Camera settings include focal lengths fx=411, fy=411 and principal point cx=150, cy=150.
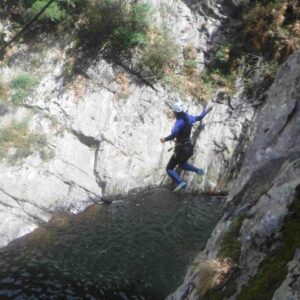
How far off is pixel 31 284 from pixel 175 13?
11.8 meters

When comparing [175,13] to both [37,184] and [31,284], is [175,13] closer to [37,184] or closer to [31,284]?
[37,184]

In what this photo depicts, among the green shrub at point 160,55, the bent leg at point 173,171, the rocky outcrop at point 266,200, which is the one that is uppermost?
the green shrub at point 160,55

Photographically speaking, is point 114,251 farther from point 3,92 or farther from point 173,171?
point 3,92

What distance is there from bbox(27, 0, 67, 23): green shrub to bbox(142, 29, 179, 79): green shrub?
11.9 feet

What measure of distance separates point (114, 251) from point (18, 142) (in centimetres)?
550

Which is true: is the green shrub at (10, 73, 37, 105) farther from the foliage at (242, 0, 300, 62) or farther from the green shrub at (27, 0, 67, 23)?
the foliage at (242, 0, 300, 62)

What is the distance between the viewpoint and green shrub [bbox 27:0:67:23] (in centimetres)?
1502

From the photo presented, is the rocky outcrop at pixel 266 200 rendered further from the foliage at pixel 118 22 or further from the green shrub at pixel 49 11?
the green shrub at pixel 49 11

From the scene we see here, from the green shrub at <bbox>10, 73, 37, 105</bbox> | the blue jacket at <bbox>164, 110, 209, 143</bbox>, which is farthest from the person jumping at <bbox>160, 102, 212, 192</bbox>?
the green shrub at <bbox>10, 73, 37, 105</bbox>

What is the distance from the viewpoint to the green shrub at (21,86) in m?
14.6

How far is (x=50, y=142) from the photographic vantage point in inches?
548

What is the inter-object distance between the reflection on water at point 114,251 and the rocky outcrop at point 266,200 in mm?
3040

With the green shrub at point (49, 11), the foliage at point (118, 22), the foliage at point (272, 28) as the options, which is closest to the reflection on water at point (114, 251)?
the foliage at point (272, 28)

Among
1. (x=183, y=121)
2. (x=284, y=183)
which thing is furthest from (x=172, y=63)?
(x=284, y=183)
